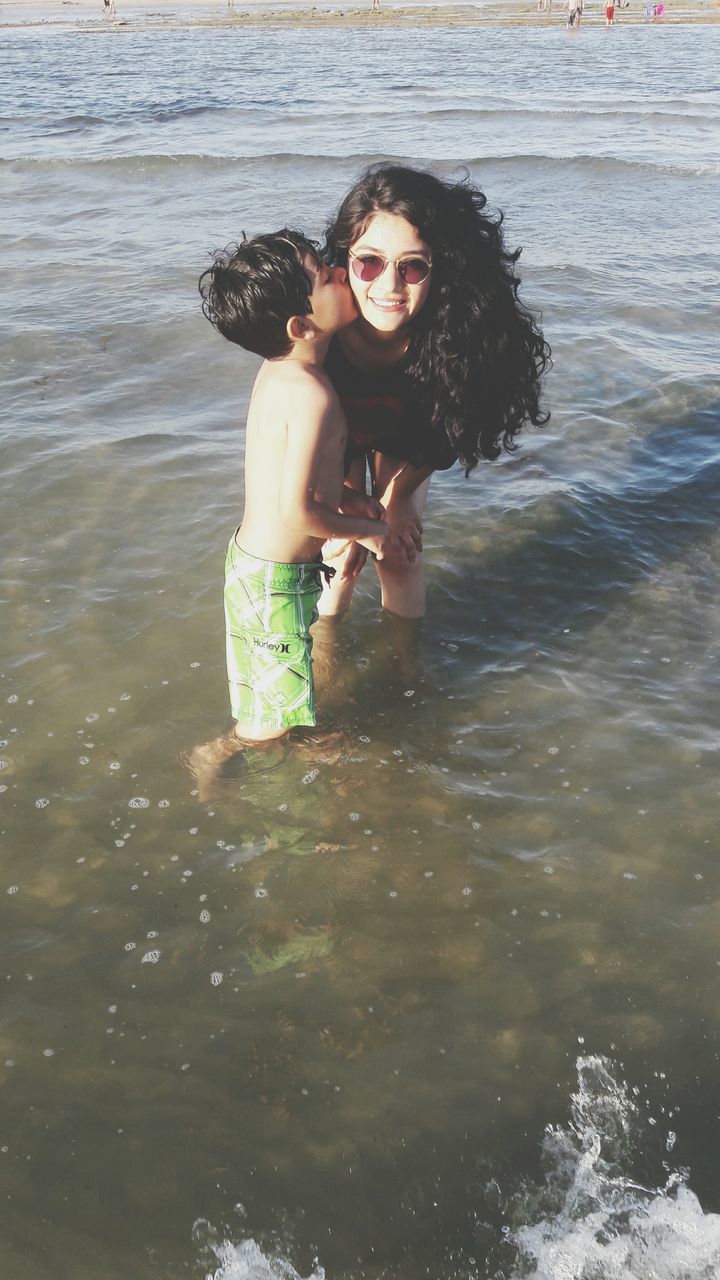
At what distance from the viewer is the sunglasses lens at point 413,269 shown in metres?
2.86

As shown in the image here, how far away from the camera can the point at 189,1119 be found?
7.49ft

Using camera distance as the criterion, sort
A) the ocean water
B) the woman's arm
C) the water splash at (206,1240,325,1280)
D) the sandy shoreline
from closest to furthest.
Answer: the water splash at (206,1240,325,1280) → the ocean water → the woman's arm → the sandy shoreline

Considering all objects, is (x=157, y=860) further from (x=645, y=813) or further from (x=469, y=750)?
(x=645, y=813)

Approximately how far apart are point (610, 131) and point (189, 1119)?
15204 mm

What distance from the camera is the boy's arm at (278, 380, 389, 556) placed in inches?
106

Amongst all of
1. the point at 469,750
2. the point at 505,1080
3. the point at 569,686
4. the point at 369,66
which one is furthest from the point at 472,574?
the point at 369,66

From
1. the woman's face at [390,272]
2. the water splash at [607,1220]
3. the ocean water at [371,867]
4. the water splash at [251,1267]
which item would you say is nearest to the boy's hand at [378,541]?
the woman's face at [390,272]

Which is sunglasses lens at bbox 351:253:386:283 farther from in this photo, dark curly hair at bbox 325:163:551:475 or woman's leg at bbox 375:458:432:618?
woman's leg at bbox 375:458:432:618

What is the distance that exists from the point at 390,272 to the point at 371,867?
5.90 ft

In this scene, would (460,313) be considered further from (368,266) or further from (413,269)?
(368,266)

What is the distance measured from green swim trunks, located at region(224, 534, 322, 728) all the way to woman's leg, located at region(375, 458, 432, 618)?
714mm

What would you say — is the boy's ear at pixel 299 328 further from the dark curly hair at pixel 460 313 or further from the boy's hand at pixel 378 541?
the boy's hand at pixel 378 541

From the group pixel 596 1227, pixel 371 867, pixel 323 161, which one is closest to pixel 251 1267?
pixel 596 1227

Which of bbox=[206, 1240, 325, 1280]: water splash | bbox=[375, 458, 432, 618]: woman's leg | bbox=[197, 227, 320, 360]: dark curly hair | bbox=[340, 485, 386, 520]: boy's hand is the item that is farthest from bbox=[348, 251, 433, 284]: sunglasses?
bbox=[206, 1240, 325, 1280]: water splash
